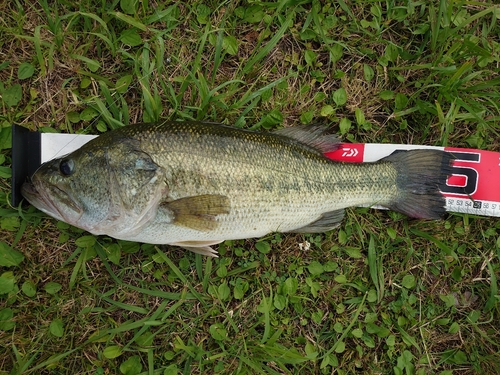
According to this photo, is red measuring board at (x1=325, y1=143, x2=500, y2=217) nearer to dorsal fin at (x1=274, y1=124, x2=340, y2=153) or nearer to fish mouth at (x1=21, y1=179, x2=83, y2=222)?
dorsal fin at (x1=274, y1=124, x2=340, y2=153)

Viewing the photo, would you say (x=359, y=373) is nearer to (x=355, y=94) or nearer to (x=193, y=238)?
(x=193, y=238)

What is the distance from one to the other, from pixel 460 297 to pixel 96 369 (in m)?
3.17

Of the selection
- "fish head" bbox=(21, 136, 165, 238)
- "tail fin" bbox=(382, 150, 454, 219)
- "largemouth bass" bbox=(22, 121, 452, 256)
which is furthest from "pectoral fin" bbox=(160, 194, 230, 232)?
"tail fin" bbox=(382, 150, 454, 219)

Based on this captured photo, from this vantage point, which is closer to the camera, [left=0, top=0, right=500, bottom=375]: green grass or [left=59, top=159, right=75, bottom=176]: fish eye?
[left=59, top=159, right=75, bottom=176]: fish eye

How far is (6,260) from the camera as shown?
10.2 ft

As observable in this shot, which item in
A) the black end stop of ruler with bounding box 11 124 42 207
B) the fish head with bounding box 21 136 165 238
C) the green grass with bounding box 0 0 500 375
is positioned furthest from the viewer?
the green grass with bounding box 0 0 500 375

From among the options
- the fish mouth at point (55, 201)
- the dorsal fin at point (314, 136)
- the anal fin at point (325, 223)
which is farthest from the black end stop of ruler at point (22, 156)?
the anal fin at point (325, 223)

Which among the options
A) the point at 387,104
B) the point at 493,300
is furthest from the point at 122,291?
the point at 493,300

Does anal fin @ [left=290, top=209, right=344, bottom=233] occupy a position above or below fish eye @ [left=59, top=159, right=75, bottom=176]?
below

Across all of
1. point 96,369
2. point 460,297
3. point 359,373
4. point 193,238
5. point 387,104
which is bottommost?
point 359,373

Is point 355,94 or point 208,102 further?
point 355,94

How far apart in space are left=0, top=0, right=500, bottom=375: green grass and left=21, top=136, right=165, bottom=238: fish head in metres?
0.58

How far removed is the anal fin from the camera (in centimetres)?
322

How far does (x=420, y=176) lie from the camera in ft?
10.6
